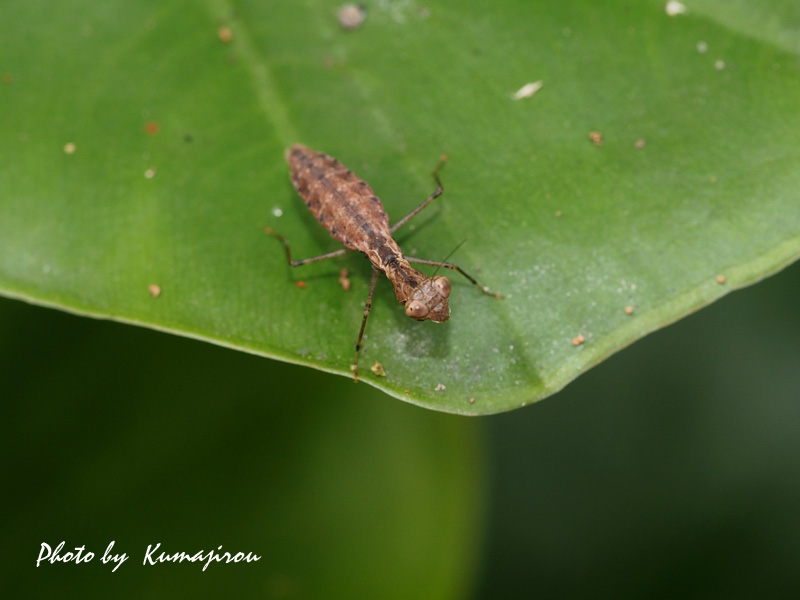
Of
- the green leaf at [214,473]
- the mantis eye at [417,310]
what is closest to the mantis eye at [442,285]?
the mantis eye at [417,310]

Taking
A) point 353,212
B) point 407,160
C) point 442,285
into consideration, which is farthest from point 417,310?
point 407,160

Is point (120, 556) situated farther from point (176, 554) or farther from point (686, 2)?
point (686, 2)

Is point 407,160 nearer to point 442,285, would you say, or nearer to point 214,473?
point 442,285

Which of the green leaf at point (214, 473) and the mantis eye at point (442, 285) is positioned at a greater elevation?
the mantis eye at point (442, 285)

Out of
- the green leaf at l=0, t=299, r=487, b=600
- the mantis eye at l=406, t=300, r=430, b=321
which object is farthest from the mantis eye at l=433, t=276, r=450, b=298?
the green leaf at l=0, t=299, r=487, b=600

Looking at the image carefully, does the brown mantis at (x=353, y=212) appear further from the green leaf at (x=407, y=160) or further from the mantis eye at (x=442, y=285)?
the mantis eye at (x=442, y=285)

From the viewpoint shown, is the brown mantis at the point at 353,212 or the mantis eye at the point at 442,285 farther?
the brown mantis at the point at 353,212
